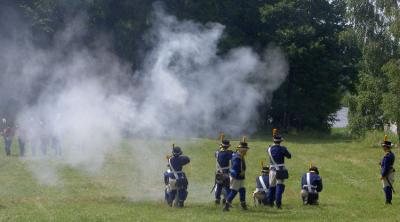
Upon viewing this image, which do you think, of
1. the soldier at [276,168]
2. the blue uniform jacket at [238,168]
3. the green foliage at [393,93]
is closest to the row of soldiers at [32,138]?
the blue uniform jacket at [238,168]

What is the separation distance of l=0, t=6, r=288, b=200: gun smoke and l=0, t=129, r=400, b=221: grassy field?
0.83m

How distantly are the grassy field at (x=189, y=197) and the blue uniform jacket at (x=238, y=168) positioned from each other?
105 centimetres

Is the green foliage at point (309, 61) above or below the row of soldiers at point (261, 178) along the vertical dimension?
above

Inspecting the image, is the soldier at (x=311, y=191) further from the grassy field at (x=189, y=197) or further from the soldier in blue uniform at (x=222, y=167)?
the soldier in blue uniform at (x=222, y=167)

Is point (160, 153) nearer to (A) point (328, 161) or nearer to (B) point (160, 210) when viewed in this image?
(A) point (328, 161)

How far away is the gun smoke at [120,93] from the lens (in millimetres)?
28844

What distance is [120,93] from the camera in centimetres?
3044

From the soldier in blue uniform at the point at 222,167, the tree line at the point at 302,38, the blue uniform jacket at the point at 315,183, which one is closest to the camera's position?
the soldier in blue uniform at the point at 222,167

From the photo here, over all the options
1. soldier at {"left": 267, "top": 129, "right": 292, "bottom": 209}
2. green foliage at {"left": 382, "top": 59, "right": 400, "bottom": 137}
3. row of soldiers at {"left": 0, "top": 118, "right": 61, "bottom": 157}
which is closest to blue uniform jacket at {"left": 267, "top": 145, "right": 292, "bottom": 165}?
soldier at {"left": 267, "top": 129, "right": 292, "bottom": 209}

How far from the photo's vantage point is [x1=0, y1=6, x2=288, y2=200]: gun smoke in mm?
28844

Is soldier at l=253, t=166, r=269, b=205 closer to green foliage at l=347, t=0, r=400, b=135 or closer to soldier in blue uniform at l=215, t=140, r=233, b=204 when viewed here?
soldier in blue uniform at l=215, t=140, r=233, b=204

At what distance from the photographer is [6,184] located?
1000 inches

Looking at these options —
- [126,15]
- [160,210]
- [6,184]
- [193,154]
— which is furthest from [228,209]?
[126,15]

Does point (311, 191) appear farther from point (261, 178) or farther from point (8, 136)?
point (8, 136)
